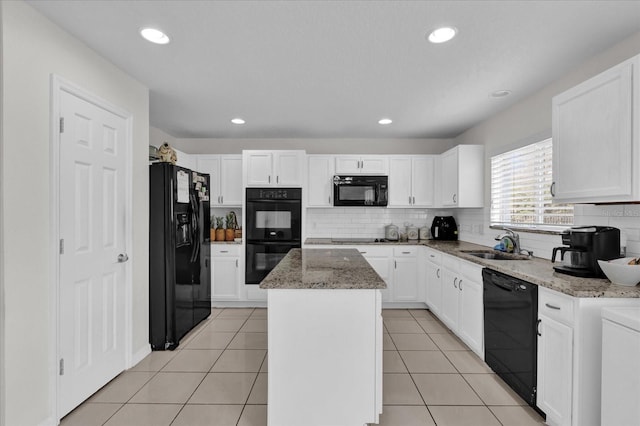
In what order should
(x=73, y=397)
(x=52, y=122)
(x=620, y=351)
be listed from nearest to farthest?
(x=620, y=351) → (x=52, y=122) → (x=73, y=397)

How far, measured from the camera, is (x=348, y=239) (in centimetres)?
471

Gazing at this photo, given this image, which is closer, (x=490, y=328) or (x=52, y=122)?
(x=52, y=122)

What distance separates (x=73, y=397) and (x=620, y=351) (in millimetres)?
3101

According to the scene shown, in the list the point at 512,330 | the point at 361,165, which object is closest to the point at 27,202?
the point at 512,330

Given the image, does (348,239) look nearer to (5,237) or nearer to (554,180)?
(554,180)

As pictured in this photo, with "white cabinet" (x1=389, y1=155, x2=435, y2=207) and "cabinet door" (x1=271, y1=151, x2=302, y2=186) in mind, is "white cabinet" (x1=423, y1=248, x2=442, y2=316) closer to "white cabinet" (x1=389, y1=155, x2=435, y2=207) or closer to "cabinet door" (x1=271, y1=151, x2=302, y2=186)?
"white cabinet" (x1=389, y1=155, x2=435, y2=207)

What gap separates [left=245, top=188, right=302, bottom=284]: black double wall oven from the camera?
14.2 feet

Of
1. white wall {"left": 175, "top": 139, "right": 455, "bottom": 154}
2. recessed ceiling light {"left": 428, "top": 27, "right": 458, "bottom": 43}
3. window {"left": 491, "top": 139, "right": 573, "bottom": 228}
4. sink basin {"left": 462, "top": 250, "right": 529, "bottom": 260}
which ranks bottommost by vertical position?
sink basin {"left": 462, "top": 250, "right": 529, "bottom": 260}

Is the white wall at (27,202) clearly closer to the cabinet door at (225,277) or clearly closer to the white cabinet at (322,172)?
the cabinet door at (225,277)

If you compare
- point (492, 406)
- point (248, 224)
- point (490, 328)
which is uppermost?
point (248, 224)

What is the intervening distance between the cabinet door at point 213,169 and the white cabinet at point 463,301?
122 inches

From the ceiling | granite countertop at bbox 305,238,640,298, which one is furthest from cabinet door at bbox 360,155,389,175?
granite countertop at bbox 305,238,640,298

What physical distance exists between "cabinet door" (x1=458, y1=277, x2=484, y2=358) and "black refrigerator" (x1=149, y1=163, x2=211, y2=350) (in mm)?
2736

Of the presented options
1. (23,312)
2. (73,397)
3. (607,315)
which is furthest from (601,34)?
(73,397)
